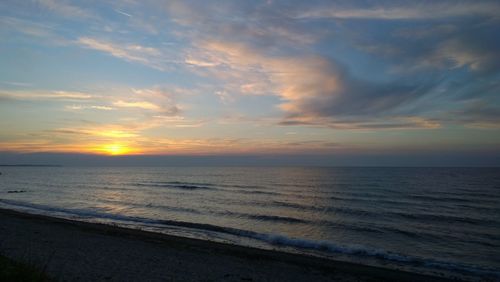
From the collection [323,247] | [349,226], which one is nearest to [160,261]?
[323,247]

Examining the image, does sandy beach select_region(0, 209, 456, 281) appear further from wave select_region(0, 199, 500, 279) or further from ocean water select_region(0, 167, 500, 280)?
ocean water select_region(0, 167, 500, 280)

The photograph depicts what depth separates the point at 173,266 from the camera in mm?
12586

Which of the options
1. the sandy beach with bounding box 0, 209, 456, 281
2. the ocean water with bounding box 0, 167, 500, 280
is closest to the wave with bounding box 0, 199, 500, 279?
the ocean water with bounding box 0, 167, 500, 280

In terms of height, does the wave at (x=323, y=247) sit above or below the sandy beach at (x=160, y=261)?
below

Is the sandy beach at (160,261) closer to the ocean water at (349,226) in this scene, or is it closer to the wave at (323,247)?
the wave at (323,247)

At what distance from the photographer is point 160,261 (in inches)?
523

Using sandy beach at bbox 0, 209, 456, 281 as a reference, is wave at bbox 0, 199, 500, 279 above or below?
below

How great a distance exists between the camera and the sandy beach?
11383mm

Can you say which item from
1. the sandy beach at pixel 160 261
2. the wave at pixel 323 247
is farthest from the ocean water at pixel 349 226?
the sandy beach at pixel 160 261

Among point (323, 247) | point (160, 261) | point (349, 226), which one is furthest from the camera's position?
point (349, 226)

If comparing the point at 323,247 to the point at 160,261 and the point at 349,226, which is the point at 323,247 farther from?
the point at 160,261

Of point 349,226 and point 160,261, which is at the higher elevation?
point 160,261

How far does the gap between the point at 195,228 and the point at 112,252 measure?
9.45 meters

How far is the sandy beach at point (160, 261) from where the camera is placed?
11.4 m
